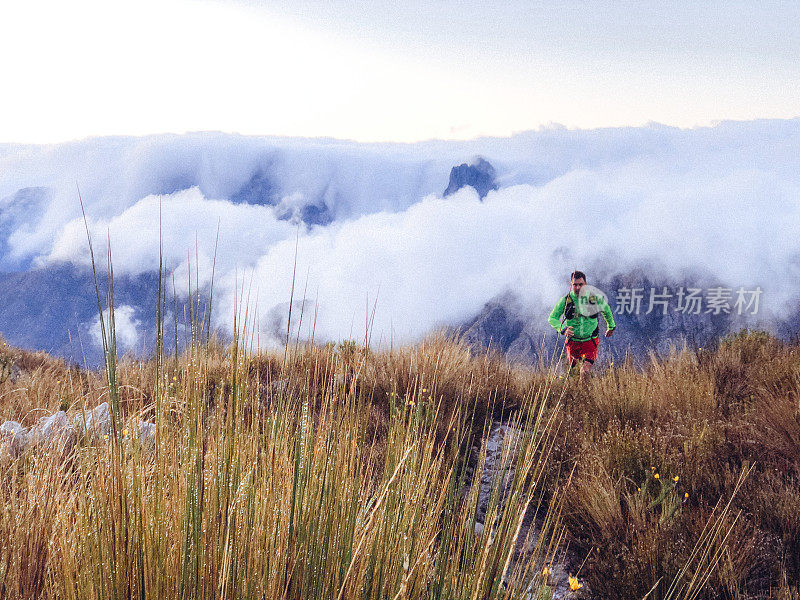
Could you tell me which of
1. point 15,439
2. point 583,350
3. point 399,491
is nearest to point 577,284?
point 583,350

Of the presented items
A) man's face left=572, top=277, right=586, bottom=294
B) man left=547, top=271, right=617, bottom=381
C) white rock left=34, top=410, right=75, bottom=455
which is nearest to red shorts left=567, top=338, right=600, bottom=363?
man left=547, top=271, right=617, bottom=381

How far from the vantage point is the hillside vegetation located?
4.52 feet

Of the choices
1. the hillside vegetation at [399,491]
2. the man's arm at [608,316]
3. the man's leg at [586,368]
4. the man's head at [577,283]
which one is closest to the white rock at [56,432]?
the hillside vegetation at [399,491]

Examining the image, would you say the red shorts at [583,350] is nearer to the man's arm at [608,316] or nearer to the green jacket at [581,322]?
the green jacket at [581,322]

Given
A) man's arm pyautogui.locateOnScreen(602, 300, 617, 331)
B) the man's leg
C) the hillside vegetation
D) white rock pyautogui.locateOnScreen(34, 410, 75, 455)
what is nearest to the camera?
the hillside vegetation

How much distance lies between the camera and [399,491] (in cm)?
149

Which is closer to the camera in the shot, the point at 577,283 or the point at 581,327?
the point at 577,283

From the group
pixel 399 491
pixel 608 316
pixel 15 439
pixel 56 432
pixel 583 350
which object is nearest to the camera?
pixel 399 491

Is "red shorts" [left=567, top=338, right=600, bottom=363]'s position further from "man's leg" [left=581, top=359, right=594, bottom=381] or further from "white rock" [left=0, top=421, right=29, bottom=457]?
"white rock" [left=0, top=421, right=29, bottom=457]

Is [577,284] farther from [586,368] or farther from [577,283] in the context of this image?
[586,368]

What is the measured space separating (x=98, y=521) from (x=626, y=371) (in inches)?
221

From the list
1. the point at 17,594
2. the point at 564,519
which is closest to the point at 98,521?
the point at 17,594

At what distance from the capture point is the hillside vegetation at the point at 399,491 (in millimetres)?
1378

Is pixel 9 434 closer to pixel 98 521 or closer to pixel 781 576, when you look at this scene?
pixel 98 521
